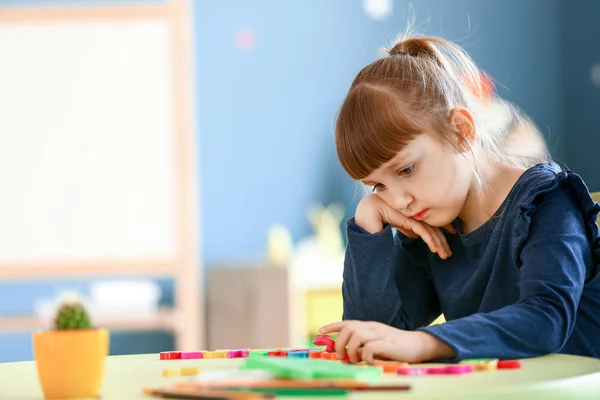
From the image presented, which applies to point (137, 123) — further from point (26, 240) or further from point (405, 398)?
point (405, 398)

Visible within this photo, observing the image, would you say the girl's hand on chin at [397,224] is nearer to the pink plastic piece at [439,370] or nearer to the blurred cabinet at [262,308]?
the pink plastic piece at [439,370]

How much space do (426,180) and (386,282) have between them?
187 millimetres

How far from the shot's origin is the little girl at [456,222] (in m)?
0.99

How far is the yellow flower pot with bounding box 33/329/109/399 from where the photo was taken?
0.71 meters

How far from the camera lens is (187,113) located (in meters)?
3.65

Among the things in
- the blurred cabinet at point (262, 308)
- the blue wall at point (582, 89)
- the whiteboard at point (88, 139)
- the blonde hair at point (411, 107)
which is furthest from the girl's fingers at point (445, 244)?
the blue wall at point (582, 89)

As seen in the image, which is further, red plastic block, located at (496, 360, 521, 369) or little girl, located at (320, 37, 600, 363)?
little girl, located at (320, 37, 600, 363)

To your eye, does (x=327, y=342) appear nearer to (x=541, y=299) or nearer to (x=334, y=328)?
(x=334, y=328)

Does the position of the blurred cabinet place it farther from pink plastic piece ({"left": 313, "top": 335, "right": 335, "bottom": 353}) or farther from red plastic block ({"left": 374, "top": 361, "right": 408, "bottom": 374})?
red plastic block ({"left": 374, "top": 361, "right": 408, "bottom": 374})

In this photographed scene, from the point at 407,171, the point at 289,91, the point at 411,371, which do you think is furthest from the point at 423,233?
the point at 289,91

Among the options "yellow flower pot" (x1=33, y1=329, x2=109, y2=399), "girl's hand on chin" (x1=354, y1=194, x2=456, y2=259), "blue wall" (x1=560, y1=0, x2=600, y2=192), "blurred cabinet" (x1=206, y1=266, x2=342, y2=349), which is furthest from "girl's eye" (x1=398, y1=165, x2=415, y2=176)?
"blue wall" (x1=560, y1=0, x2=600, y2=192)

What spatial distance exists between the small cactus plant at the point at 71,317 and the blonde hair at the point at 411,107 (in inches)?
20.6

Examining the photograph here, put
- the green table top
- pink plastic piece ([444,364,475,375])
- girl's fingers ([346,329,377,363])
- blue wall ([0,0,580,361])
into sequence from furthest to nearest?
blue wall ([0,0,580,361]), girl's fingers ([346,329,377,363]), pink plastic piece ([444,364,475,375]), the green table top

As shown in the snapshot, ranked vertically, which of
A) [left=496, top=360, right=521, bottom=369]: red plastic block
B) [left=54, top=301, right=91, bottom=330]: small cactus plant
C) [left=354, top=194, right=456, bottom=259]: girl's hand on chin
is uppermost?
[left=354, top=194, right=456, bottom=259]: girl's hand on chin
